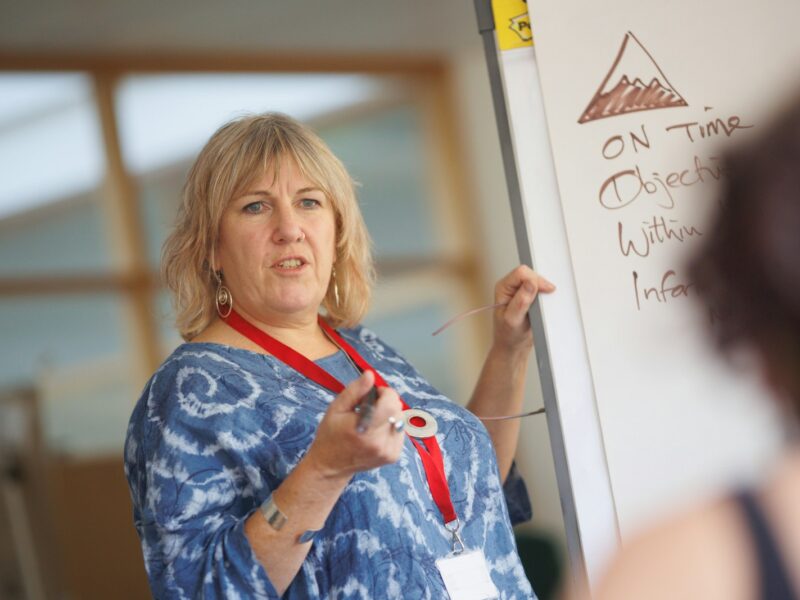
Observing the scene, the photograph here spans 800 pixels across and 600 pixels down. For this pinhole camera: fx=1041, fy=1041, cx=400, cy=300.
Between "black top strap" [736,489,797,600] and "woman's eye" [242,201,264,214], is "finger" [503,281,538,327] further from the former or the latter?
"black top strap" [736,489,797,600]

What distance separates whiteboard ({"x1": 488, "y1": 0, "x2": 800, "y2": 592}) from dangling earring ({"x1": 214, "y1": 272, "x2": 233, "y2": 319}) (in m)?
0.54

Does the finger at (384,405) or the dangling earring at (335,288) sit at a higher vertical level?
the dangling earring at (335,288)

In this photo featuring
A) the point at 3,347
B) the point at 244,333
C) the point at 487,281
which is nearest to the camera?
the point at 244,333

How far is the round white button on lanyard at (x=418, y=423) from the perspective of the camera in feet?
5.68

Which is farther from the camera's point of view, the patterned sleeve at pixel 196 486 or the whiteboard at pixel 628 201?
the whiteboard at pixel 628 201

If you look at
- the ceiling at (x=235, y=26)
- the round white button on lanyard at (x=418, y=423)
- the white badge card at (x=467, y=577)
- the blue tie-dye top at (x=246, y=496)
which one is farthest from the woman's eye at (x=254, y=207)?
the ceiling at (x=235, y=26)

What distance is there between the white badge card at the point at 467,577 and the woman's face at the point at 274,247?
1.65 feet

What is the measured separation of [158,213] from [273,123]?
466cm

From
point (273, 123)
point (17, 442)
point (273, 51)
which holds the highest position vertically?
point (273, 51)

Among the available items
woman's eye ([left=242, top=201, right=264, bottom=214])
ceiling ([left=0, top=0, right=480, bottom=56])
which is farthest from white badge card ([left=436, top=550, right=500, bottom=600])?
ceiling ([left=0, top=0, right=480, bottom=56])

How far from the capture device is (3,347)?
19.3ft

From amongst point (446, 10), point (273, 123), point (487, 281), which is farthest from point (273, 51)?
point (273, 123)

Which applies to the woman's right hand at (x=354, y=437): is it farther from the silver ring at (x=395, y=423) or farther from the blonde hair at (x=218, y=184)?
the blonde hair at (x=218, y=184)

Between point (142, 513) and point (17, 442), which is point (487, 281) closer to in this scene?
point (17, 442)
